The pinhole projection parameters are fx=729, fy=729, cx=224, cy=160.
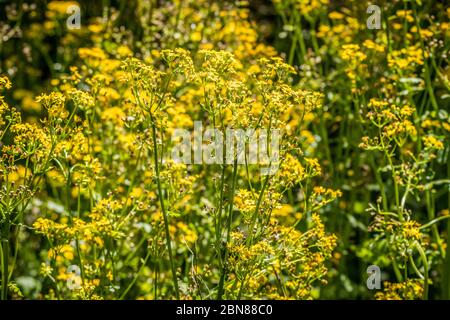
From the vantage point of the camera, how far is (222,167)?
3.02 metres

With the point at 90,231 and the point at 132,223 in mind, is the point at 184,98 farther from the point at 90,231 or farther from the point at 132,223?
the point at 90,231

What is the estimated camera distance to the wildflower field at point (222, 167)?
10.1 feet

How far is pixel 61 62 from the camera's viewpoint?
245 inches

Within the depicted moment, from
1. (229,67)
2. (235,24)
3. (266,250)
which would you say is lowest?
(266,250)

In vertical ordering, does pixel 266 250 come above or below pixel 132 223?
below

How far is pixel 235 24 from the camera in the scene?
5367 mm

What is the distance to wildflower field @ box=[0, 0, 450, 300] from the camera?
3078 millimetres

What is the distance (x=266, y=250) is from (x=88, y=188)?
3.84 ft

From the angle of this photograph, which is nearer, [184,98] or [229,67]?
[229,67]
